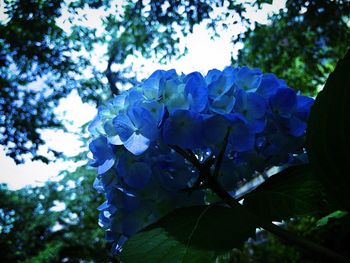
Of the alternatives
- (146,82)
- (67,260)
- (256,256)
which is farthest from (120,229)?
(67,260)

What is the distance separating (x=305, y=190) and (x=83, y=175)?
236 inches

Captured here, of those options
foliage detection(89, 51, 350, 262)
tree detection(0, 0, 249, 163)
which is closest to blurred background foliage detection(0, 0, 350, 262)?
tree detection(0, 0, 249, 163)

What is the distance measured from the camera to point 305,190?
1.65 feet

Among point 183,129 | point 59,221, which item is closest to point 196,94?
point 183,129

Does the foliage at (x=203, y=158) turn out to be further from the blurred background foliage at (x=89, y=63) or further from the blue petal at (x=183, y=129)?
the blurred background foliage at (x=89, y=63)

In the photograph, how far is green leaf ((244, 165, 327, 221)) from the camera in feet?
1.60

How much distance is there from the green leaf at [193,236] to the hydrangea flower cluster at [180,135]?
0.35 feet

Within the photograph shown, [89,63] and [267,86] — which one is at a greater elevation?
[89,63]

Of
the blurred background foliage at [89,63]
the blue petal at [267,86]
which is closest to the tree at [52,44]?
the blurred background foliage at [89,63]

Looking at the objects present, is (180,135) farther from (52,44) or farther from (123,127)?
(52,44)

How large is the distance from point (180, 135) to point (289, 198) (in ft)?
0.63

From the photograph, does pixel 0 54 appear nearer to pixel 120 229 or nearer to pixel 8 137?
pixel 8 137

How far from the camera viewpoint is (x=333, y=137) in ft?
1.31

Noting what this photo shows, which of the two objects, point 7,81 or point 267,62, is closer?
point 7,81
